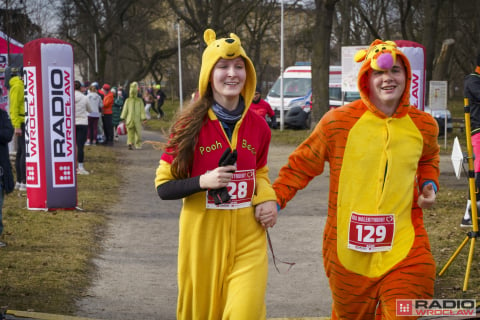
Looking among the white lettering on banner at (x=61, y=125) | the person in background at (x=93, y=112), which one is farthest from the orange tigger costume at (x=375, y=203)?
the person in background at (x=93, y=112)

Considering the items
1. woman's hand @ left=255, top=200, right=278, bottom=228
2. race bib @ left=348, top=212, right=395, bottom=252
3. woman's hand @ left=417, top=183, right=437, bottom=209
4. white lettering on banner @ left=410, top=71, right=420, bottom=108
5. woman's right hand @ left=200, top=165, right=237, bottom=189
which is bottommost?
race bib @ left=348, top=212, right=395, bottom=252

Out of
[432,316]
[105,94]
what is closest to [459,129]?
[105,94]

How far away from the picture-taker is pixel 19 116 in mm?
14648

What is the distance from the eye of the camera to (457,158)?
8.02m

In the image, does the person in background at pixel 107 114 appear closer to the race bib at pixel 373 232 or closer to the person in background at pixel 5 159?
the person in background at pixel 5 159

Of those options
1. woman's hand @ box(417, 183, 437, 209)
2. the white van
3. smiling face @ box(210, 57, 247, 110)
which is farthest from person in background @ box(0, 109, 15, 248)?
the white van

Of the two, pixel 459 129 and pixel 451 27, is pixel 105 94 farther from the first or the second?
pixel 451 27

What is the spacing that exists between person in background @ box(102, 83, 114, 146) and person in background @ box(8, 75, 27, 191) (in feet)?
34.1

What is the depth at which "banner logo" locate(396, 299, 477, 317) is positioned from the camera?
4582 mm

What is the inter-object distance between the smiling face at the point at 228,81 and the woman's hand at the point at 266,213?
612mm

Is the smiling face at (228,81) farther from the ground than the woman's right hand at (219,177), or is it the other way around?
the smiling face at (228,81)

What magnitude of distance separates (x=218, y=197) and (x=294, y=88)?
1246 inches

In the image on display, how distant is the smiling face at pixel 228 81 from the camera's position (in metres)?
4.88

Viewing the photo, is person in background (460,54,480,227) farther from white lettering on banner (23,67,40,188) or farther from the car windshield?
the car windshield
